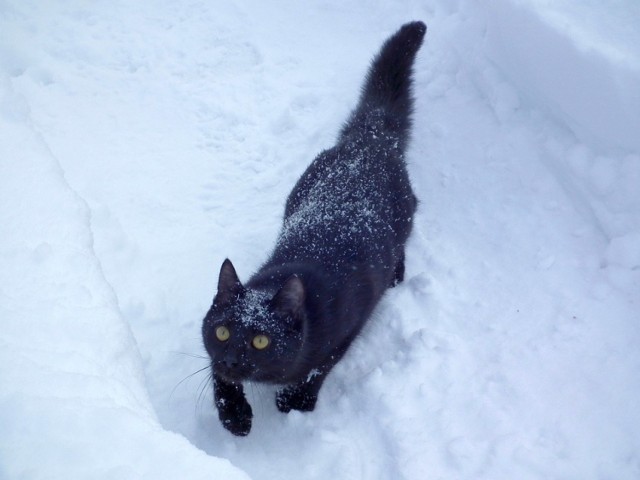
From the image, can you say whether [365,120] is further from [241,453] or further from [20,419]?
[20,419]

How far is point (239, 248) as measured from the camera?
356cm

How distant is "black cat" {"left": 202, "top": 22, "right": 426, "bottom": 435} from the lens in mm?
2473

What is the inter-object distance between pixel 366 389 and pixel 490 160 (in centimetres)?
191

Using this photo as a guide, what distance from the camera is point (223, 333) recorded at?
244 centimetres

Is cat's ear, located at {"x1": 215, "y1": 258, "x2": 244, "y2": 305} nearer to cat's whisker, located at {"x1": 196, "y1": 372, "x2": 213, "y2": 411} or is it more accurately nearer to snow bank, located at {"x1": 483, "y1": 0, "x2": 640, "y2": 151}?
cat's whisker, located at {"x1": 196, "y1": 372, "x2": 213, "y2": 411}

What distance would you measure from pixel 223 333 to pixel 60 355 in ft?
2.34

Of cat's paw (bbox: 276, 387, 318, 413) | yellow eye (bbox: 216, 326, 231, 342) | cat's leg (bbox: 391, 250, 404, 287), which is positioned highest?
yellow eye (bbox: 216, 326, 231, 342)

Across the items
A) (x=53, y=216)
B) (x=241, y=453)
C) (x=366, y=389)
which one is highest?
(x=53, y=216)

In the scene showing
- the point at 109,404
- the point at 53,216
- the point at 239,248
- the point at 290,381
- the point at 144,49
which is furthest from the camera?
the point at 144,49

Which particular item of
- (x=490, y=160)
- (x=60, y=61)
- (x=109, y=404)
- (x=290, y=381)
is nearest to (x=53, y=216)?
(x=109, y=404)

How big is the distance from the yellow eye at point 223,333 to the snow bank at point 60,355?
39cm

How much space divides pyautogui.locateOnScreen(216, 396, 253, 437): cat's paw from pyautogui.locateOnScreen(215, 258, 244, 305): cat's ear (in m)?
0.54

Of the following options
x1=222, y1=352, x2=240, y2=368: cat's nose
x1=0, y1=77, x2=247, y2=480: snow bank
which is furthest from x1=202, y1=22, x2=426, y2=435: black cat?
x1=0, y1=77, x2=247, y2=480: snow bank

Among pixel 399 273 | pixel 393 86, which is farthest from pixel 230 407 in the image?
pixel 393 86
